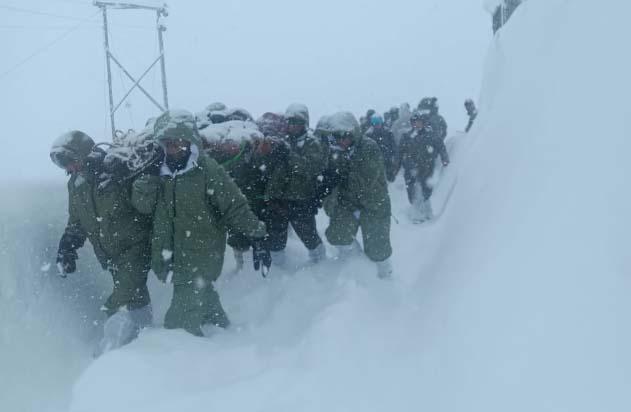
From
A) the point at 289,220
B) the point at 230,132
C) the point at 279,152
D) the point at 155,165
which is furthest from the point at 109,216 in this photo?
the point at 289,220

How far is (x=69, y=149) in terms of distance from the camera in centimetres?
361

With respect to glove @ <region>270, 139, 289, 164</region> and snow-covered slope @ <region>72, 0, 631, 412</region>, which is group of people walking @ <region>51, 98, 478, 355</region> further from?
snow-covered slope @ <region>72, 0, 631, 412</region>

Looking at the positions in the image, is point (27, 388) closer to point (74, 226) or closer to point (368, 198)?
point (74, 226)

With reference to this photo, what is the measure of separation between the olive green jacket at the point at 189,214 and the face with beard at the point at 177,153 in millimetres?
69

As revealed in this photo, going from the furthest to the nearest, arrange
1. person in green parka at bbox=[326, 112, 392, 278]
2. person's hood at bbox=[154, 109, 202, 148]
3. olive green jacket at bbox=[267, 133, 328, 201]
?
olive green jacket at bbox=[267, 133, 328, 201] < person in green parka at bbox=[326, 112, 392, 278] < person's hood at bbox=[154, 109, 202, 148]

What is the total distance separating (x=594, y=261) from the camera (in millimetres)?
2098

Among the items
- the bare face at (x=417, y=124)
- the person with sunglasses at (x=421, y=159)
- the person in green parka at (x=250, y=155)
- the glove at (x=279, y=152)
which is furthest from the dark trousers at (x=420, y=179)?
the glove at (x=279, y=152)

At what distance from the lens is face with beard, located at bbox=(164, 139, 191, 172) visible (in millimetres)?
3297

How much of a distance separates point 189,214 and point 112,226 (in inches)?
25.2

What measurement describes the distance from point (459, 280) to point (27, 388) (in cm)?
349

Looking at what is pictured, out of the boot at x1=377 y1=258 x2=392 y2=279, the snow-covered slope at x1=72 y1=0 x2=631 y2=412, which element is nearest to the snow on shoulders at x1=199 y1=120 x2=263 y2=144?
the snow-covered slope at x1=72 y1=0 x2=631 y2=412

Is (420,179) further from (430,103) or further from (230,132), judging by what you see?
(230,132)

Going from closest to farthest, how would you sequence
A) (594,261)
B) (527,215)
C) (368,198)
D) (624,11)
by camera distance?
(594,261)
(527,215)
(624,11)
(368,198)

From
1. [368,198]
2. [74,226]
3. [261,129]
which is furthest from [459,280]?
[74,226]
